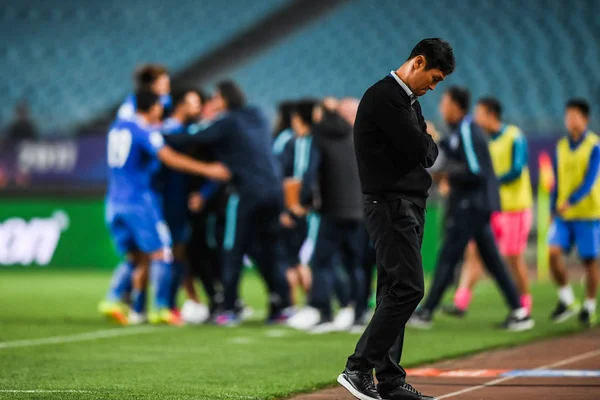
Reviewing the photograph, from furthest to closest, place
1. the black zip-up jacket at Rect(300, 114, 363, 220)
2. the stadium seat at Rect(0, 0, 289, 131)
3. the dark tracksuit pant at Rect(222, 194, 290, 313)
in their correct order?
the stadium seat at Rect(0, 0, 289, 131) < the dark tracksuit pant at Rect(222, 194, 290, 313) < the black zip-up jacket at Rect(300, 114, 363, 220)

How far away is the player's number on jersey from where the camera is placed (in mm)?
10719

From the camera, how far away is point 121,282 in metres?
11.1

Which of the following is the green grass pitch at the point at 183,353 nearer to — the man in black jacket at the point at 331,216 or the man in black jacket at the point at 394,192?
the man in black jacket at the point at 331,216

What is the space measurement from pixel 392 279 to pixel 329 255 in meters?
4.65

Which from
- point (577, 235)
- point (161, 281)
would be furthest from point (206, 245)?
point (577, 235)

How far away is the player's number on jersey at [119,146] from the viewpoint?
35.2 feet

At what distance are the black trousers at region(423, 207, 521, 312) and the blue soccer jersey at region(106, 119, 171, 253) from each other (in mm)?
2631

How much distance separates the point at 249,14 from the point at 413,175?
70.4ft

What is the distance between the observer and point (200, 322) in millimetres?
11242

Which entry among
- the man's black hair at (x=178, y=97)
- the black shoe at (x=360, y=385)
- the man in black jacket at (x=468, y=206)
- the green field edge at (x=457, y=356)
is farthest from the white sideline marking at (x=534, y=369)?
the man's black hair at (x=178, y=97)

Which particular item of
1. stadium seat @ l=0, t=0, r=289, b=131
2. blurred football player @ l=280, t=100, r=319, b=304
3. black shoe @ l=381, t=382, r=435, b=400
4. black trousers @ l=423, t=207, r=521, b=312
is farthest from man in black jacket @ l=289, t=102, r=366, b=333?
stadium seat @ l=0, t=0, r=289, b=131

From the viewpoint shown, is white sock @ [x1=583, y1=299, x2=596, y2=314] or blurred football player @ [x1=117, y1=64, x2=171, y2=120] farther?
blurred football player @ [x1=117, y1=64, x2=171, y2=120]

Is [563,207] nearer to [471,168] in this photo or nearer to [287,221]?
[471,168]

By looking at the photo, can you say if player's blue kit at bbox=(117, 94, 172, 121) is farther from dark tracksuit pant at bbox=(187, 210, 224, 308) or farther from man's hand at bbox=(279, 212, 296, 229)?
man's hand at bbox=(279, 212, 296, 229)
